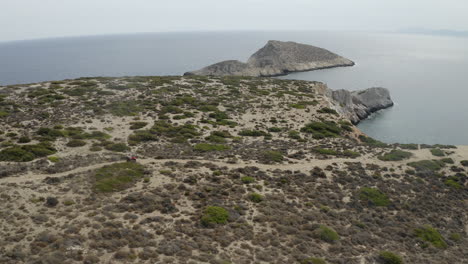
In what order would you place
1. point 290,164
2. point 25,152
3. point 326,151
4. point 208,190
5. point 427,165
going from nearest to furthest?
point 208,190
point 25,152
point 290,164
point 427,165
point 326,151

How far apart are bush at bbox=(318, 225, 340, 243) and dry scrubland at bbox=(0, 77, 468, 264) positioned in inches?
3.6

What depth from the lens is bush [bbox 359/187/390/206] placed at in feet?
92.1

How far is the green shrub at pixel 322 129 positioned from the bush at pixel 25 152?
112ft

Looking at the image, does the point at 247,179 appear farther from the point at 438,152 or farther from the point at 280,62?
the point at 280,62

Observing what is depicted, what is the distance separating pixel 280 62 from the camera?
515ft

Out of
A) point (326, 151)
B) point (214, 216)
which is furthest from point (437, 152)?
point (214, 216)

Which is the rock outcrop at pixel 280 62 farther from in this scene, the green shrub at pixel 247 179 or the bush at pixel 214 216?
the bush at pixel 214 216

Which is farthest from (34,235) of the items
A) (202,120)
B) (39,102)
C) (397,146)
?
(397,146)

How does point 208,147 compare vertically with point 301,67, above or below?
below

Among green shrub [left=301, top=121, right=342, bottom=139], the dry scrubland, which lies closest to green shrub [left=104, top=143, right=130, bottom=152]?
the dry scrubland

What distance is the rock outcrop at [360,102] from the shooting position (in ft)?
256

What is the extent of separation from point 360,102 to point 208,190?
249 ft

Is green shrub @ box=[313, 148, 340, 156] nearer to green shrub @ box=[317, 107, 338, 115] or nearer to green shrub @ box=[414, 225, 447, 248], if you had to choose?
green shrub @ box=[414, 225, 447, 248]

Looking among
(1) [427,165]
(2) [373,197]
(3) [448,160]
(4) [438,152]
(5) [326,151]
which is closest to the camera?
(2) [373,197]
